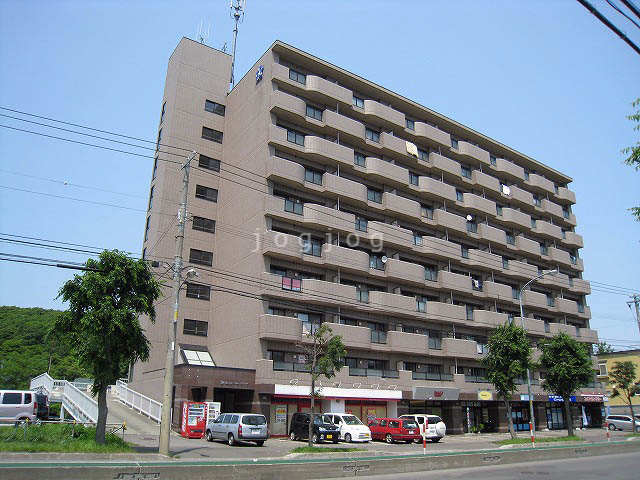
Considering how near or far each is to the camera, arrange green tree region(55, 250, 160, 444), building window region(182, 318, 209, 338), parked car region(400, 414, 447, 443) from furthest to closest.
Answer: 1. building window region(182, 318, 209, 338)
2. parked car region(400, 414, 447, 443)
3. green tree region(55, 250, 160, 444)

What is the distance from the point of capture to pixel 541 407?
57.7m

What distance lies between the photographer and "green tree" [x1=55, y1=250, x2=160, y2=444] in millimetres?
23109

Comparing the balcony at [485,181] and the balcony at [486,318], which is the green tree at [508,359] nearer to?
the balcony at [486,318]

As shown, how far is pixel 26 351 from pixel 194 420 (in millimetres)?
69087

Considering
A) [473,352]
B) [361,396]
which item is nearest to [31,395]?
[361,396]

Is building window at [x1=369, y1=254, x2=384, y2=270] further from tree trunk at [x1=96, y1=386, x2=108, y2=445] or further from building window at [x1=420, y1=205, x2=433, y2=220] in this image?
tree trunk at [x1=96, y1=386, x2=108, y2=445]

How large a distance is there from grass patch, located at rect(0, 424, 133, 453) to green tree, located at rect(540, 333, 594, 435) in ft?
116

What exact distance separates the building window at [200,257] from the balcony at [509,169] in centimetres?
3590

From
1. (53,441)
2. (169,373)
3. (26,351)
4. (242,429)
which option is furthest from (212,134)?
(26,351)

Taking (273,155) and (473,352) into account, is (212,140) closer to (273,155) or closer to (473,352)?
(273,155)

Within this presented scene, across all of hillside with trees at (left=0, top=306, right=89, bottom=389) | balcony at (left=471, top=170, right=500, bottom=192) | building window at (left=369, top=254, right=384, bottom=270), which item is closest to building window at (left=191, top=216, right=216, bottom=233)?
building window at (left=369, top=254, right=384, bottom=270)

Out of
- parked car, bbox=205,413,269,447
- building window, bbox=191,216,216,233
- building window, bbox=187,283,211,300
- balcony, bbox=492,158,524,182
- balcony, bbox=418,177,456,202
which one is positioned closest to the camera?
parked car, bbox=205,413,269,447

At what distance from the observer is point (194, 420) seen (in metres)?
33.6

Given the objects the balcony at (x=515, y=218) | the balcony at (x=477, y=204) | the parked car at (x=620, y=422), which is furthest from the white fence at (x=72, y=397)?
the parked car at (x=620, y=422)
